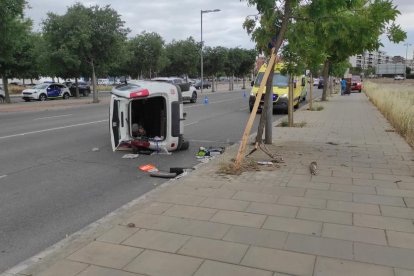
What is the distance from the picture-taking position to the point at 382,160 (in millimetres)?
8336

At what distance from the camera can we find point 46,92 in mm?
36875

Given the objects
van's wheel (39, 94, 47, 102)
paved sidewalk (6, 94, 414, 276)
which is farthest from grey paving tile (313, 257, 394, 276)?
van's wheel (39, 94, 47, 102)

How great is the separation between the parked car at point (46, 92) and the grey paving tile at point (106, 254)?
111 ft

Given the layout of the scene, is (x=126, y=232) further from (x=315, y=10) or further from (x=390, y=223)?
(x=315, y=10)

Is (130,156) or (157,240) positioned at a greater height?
(157,240)

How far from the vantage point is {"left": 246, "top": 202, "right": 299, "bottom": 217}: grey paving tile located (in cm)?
501

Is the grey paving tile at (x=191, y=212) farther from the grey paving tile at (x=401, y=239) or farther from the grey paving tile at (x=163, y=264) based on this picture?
the grey paving tile at (x=401, y=239)

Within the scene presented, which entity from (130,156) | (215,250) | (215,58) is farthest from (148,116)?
(215,58)

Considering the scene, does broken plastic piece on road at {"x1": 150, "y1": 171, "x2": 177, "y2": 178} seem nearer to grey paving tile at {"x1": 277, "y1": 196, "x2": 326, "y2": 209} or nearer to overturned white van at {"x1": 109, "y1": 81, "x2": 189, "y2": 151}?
overturned white van at {"x1": 109, "y1": 81, "x2": 189, "y2": 151}

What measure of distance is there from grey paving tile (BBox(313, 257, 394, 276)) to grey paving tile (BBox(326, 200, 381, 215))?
4.91 feet

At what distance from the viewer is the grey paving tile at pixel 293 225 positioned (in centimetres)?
447

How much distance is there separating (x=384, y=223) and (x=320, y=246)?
1.06 m

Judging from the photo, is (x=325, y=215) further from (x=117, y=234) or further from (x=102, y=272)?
(x=102, y=272)

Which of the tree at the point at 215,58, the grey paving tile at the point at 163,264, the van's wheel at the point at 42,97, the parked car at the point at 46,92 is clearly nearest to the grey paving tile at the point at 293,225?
the grey paving tile at the point at 163,264
